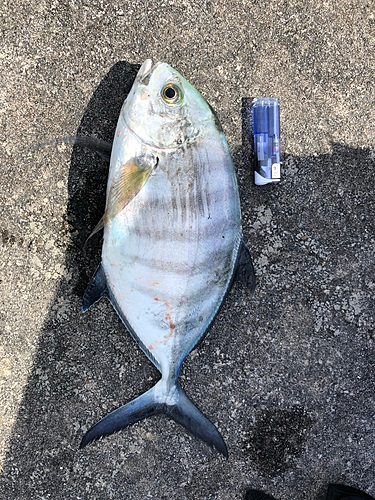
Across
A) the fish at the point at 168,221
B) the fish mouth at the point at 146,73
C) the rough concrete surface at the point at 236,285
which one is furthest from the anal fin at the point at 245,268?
the fish mouth at the point at 146,73

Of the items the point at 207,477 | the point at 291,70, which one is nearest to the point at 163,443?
the point at 207,477

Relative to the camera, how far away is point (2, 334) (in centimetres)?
184

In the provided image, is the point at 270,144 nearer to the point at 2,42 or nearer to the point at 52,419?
the point at 2,42

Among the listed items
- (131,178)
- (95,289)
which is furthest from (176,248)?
(95,289)

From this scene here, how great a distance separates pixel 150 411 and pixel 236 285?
2.70ft

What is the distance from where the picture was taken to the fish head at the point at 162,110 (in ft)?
5.04

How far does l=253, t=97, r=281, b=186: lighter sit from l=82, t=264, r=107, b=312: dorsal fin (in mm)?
1003

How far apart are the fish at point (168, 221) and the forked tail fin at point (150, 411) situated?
0.43 ft

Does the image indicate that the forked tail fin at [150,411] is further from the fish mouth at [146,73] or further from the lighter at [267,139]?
the fish mouth at [146,73]

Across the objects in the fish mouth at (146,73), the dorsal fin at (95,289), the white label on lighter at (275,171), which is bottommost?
the dorsal fin at (95,289)

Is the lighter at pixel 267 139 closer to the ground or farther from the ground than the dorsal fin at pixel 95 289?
farther from the ground

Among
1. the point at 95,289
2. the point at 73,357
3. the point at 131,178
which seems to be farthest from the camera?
the point at 73,357

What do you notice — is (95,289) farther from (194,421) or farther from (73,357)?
(194,421)

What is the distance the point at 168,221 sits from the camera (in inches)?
61.6
